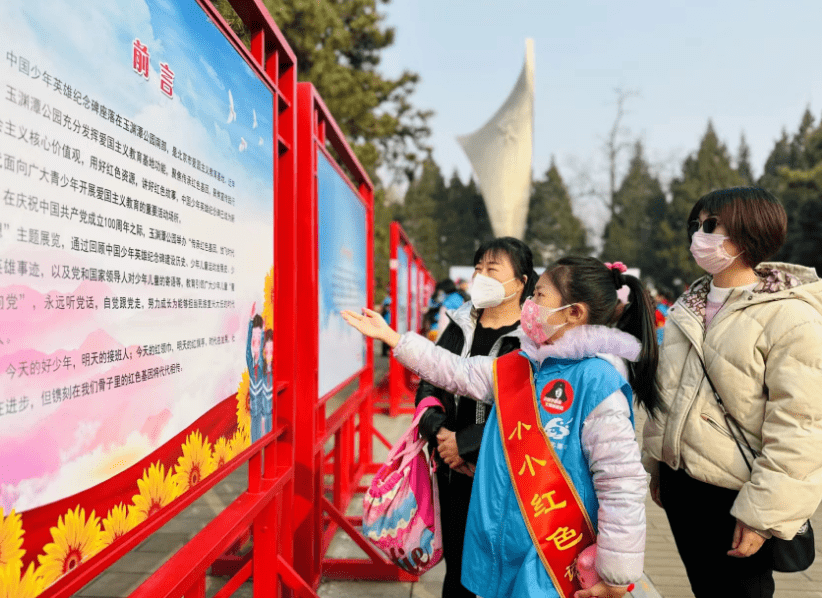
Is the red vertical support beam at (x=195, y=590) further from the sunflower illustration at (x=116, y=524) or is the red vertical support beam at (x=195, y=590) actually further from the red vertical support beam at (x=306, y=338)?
the red vertical support beam at (x=306, y=338)

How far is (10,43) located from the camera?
941 mm

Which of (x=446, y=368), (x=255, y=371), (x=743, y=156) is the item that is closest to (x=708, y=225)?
(x=446, y=368)

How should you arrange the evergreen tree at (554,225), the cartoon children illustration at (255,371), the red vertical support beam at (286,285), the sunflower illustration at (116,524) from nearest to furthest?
the sunflower illustration at (116,524) < the cartoon children illustration at (255,371) < the red vertical support beam at (286,285) < the evergreen tree at (554,225)

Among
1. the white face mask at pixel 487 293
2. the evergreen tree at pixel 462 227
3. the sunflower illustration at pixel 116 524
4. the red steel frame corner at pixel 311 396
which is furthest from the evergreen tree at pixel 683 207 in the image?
the sunflower illustration at pixel 116 524

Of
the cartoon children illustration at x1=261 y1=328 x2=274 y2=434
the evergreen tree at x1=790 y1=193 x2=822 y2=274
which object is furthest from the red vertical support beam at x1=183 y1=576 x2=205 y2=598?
the evergreen tree at x1=790 y1=193 x2=822 y2=274

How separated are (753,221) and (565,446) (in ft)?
2.89

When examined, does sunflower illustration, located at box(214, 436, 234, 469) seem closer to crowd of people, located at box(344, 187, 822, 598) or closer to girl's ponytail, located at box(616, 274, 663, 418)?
crowd of people, located at box(344, 187, 822, 598)

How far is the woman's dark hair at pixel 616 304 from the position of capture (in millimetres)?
1896

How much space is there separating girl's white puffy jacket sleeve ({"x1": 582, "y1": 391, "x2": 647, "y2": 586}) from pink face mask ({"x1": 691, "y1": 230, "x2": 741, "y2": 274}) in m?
0.57

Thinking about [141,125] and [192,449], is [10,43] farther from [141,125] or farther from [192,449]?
[192,449]

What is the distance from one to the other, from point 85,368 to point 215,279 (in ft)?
2.11

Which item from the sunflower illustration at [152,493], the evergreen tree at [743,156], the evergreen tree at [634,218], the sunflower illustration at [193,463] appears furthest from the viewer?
the evergreen tree at [743,156]

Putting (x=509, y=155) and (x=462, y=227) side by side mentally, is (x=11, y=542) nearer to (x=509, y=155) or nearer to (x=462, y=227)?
(x=509, y=155)

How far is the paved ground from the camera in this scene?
10.9ft
